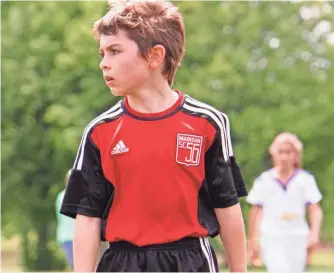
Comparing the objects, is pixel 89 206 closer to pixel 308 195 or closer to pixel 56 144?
pixel 308 195

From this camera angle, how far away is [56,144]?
3859 cm

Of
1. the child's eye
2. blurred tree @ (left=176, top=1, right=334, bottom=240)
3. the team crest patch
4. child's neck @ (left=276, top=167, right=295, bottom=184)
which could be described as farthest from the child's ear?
blurred tree @ (left=176, top=1, right=334, bottom=240)

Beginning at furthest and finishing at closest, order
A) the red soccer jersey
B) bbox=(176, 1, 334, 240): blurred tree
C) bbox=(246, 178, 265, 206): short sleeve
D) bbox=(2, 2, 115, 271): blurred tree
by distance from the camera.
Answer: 1. bbox=(2, 2, 115, 271): blurred tree
2. bbox=(176, 1, 334, 240): blurred tree
3. bbox=(246, 178, 265, 206): short sleeve
4. the red soccer jersey

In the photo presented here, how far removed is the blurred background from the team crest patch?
32057 mm

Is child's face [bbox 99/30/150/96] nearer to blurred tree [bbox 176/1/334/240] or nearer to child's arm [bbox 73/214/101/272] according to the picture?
child's arm [bbox 73/214/101/272]

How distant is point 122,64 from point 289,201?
763 centimetres

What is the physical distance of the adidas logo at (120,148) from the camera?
4418mm

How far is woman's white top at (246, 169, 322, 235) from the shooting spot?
11875mm

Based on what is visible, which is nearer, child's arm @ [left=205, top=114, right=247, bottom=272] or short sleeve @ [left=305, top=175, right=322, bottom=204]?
child's arm @ [left=205, top=114, right=247, bottom=272]

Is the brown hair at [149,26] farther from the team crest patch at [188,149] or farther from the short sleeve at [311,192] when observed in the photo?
the short sleeve at [311,192]

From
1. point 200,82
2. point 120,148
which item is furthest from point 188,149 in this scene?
point 200,82

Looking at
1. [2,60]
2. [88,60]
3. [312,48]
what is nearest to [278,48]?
[312,48]

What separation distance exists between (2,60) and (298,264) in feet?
94.6

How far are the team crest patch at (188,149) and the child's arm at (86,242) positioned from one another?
0.46 metres
